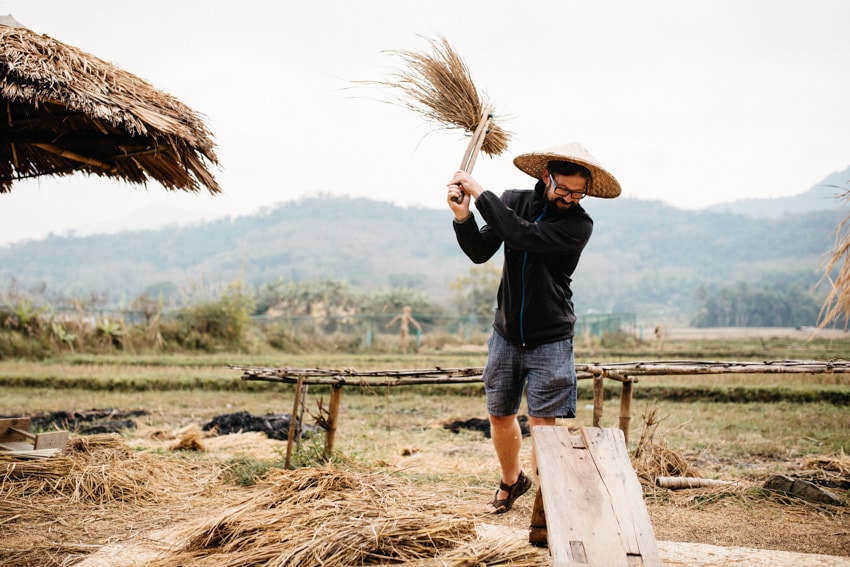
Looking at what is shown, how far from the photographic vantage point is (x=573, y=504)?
2373 millimetres

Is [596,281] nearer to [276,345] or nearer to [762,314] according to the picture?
[762,314]

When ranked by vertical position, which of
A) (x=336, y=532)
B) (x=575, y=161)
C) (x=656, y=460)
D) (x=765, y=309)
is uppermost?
(x=765, y=309)

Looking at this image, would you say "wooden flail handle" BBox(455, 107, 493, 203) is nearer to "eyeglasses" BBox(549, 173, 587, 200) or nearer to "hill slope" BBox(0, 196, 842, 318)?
"eyeglasses" BBox(549, 173, 587, 200)

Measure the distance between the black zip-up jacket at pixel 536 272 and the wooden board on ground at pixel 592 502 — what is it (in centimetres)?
58

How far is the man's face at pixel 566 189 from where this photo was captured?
3.30 meters

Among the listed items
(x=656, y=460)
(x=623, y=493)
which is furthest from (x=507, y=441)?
(x=656, y=460)

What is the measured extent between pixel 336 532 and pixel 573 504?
864 mm

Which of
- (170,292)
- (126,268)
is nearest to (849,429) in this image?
(170,292)

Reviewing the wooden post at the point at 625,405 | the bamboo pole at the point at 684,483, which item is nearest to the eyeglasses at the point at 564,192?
the wooden post at the point at 625,405

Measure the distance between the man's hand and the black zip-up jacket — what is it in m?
0.05

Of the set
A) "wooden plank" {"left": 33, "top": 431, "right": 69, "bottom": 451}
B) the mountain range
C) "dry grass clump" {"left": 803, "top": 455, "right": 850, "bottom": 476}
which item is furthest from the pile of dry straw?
the mountain range

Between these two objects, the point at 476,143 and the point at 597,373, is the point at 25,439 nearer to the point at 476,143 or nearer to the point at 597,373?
the point at 476,143

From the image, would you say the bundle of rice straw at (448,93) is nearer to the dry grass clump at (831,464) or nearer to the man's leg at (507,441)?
the man's leg at (507,441)

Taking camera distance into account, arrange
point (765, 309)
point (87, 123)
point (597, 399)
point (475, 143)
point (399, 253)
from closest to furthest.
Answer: point (475, 143)
point (597, 399)
point (87, 123)
point (765, 309)
point (399, 253)
